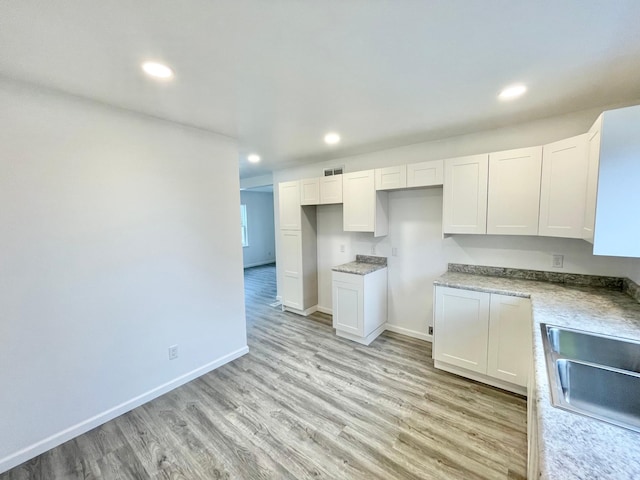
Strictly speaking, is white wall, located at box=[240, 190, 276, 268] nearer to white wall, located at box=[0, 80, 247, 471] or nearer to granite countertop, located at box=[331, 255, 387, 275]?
granite countertop, located at box=[331, 255, 387, 275]

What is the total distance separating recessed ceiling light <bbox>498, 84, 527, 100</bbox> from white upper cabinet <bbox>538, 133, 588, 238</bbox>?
1.88 feet

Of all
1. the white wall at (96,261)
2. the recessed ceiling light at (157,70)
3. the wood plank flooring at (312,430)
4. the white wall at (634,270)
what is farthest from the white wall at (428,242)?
the recessed ceiling light at (157,70)

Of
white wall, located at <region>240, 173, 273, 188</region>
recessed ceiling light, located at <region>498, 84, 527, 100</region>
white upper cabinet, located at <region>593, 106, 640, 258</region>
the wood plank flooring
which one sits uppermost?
recessed ceiling light, located at <region>498, 84, 527, 100</region>

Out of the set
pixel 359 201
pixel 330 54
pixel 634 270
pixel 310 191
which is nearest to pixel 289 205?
pixel 310 191

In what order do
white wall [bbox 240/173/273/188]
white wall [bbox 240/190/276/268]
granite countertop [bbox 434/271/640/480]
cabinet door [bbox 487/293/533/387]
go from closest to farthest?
1. granite countertop [bbox 434/271/640/480]
2. cabinet door [bbox 487/293/533/387]
3. white wall [bbox 240/173/273/188]
4. white wall [bbox 240/190/276/268]

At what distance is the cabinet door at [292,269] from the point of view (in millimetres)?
4270

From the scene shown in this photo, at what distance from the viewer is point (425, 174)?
2.93m

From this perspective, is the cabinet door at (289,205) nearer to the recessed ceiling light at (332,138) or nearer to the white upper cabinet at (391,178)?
the recessed ceiling light at (332,138)

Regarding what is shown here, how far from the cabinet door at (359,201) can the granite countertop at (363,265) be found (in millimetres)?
512

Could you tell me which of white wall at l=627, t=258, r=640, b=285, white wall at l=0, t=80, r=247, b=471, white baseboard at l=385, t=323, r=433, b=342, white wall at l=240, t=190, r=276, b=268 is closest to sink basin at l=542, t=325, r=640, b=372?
white wall at l=627, t=258, r=640, b=285

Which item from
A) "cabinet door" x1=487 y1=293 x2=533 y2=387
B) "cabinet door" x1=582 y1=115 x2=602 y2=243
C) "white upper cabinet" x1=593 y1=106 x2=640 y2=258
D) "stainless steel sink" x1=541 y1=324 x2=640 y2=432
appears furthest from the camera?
"cabinet door" x1=487 y1=293 x2=533 y2=387

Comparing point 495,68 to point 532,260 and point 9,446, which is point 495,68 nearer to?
point 532,260

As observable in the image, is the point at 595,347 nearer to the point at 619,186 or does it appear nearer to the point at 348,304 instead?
the point at 619,186

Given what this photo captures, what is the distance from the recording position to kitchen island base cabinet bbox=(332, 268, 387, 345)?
10.9 feet
